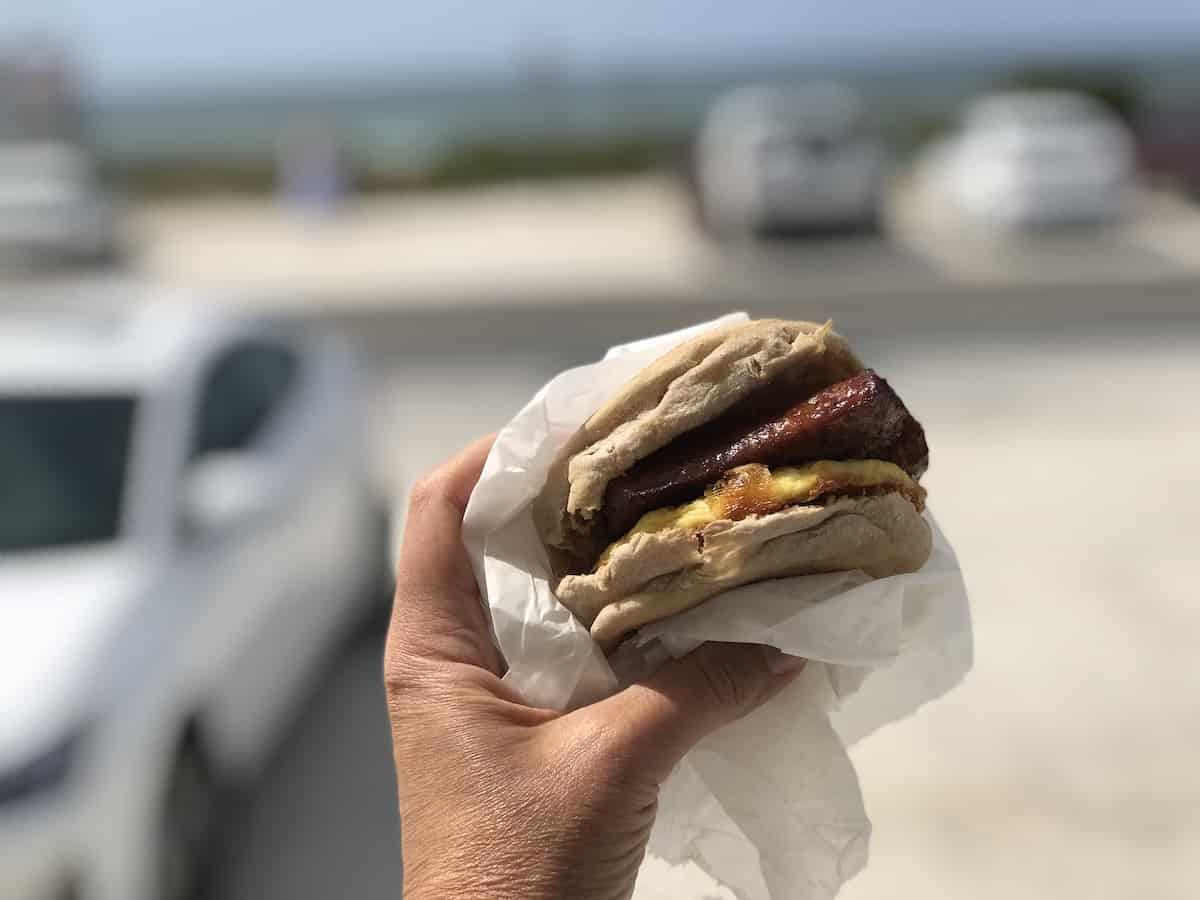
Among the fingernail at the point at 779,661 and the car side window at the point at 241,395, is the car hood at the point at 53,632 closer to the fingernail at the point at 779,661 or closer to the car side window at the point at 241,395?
the car side window at the point at 241,395

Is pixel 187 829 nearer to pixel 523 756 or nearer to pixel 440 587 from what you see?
pixel 440 587

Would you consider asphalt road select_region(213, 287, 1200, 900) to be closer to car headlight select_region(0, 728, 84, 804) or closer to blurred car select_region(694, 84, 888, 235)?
car headlight select_region(0, 728, 84, 804)

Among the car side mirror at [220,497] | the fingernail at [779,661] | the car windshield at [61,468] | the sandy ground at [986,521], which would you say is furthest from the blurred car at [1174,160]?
the fingernail at [779,661]

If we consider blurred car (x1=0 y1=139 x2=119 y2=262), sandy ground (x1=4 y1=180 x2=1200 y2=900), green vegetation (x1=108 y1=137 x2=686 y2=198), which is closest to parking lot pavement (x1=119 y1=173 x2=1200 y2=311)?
sandy ground (x1=4 y1=180 x2=1200 y2=900)

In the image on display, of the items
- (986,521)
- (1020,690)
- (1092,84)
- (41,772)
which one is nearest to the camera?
(41,772)

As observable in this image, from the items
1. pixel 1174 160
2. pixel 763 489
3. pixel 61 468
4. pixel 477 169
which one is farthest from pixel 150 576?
pixel 477 169

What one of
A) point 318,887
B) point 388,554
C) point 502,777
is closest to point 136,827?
point 318,887
